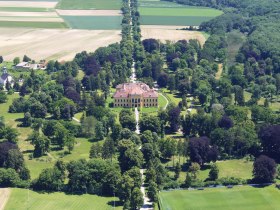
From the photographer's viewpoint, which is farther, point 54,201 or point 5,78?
point 5,78

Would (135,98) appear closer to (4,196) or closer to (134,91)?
(134,91)

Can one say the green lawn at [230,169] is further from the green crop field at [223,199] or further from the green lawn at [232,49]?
the green lawn at [232,49]

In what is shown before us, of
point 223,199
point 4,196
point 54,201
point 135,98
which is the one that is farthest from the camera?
point 135,98

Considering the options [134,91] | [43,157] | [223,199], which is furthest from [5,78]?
[223,199]

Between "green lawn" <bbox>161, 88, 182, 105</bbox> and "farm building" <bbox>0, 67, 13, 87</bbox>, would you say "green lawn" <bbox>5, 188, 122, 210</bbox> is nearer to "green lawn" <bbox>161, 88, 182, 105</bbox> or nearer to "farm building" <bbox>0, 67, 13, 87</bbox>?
"green lawn" <bbox>161, 88, 182, 105</bbox>

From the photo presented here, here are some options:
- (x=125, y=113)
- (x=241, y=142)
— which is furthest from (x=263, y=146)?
(x=125, y=113)
